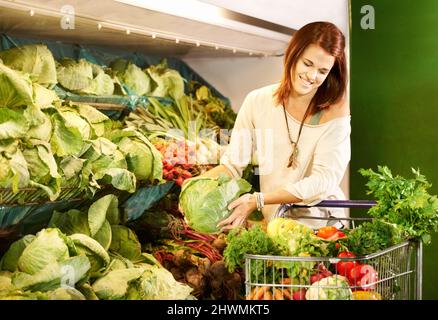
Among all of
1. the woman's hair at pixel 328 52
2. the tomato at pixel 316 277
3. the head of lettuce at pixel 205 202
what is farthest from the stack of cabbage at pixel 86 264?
the woman's hair at pixel 328 52

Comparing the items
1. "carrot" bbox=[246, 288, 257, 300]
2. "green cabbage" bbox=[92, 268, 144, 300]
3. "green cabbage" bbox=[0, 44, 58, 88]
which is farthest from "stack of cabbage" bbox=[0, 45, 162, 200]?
"carrot" bbox=[246, 288, 257, 300]

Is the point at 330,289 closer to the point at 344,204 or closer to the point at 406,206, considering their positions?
the point at 406,206

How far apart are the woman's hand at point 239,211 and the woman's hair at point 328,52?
43 cm

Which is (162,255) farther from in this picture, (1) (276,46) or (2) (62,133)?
(1) (276,46)

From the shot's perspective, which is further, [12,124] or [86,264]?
[86,264]

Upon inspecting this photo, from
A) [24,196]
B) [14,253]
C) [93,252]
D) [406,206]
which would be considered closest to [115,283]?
[93,252]

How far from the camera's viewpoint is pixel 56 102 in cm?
249

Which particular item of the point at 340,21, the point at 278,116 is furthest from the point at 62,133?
the point at 340,21

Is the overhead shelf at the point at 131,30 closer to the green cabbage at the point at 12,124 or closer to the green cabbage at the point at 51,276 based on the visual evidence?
the green cabbage at the point at 12,124

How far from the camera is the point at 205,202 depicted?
287 centimetres

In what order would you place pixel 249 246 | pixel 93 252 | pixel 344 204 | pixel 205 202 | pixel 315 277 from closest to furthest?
1. pixel 315 277
2. pixel 249 246
3. pixel 93 252
4. pixel 205 202
5. pixel 344 204

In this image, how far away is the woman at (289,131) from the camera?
294 centimetres

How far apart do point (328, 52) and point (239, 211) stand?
29.6 inches

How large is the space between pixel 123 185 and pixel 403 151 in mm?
1662
